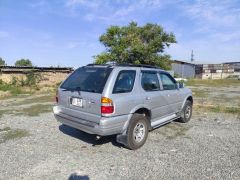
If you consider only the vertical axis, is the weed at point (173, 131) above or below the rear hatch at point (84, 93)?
below

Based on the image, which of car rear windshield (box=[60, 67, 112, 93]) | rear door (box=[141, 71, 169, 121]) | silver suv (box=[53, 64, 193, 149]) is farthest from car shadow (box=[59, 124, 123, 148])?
car rear windshield (box=[60, 67, 112, 93])

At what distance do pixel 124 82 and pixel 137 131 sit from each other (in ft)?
3.77

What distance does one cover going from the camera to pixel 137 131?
4742mm

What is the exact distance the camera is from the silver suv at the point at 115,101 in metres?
4.11

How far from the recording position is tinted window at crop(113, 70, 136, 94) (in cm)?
428

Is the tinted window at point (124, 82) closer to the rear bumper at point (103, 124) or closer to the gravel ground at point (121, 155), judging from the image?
the rear bumper at point (103, 124)

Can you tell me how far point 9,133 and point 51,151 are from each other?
197 centimetres

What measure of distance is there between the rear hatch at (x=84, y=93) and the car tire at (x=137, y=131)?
2.61 feet

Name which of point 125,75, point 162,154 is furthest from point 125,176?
point 125,75

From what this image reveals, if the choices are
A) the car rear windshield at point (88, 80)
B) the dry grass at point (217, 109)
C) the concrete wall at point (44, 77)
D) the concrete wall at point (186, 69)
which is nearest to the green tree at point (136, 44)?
the concrete wall at point (44, 77)

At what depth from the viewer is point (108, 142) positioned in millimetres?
5121

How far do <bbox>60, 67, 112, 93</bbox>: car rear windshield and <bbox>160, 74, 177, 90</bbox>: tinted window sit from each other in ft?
6.17

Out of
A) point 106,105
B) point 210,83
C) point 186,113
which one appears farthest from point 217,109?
point 210,83

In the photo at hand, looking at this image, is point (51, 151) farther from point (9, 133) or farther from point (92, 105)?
point (9, 133)
